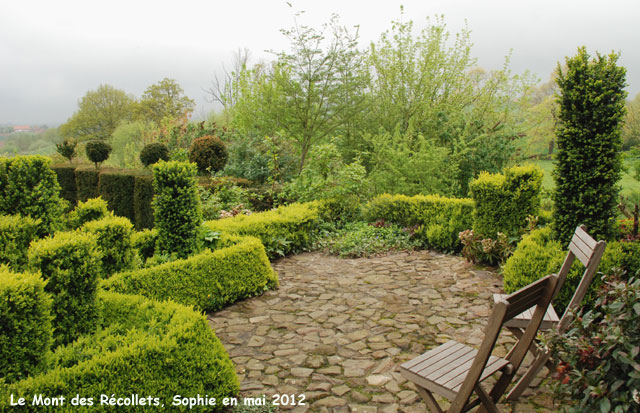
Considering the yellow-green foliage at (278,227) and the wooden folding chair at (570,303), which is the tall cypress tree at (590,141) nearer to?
the wooden folding chair at (570,303)

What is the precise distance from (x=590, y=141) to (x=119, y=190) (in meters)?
11.2

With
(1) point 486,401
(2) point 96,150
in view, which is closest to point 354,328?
(1) point 486,401

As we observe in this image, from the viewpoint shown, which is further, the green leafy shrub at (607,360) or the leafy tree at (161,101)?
the leafy tree at (161,101)

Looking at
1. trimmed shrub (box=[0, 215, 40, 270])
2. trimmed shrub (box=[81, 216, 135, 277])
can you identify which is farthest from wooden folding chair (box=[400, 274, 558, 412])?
trimmed shrub (box=[0, 215, 40, 270])

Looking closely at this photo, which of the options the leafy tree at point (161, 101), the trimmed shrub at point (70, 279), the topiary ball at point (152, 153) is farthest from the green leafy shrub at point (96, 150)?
the leafy tree at point (161, 101)

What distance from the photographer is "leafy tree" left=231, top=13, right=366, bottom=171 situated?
12.6 m

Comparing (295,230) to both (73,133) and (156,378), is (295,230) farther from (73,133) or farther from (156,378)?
(73,133)

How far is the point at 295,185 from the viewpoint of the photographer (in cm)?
977

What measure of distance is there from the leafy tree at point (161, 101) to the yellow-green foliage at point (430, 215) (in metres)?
34.7

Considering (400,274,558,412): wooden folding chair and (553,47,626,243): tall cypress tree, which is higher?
(553,47,626,243): tall cypress tree

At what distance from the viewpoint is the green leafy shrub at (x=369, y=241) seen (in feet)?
25.2

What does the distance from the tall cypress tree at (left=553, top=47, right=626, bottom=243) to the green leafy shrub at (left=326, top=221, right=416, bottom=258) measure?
3219mm

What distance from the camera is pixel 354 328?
4.70 meters

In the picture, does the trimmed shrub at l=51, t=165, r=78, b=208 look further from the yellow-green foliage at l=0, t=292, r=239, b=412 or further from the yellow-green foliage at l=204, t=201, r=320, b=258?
the yellow-green foliage at l=0, t=292, r=239, b=412
